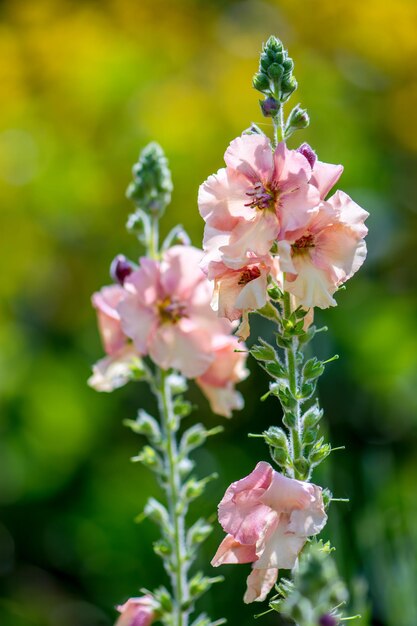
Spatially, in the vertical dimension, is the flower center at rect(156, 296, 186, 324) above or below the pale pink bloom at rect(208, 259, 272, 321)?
above

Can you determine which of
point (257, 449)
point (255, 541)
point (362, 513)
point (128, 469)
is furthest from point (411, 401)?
point (255, 541)

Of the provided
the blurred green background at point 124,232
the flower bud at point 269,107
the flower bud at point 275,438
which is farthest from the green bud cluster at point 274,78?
the blurred green background at point 124,232

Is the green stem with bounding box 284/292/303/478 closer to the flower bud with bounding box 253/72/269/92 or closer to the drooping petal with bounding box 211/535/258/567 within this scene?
the drooping petal with bounding box 211/535/258/567

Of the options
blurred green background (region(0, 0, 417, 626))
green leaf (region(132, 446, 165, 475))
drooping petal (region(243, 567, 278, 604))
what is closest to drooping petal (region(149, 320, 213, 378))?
green leaf (region(132, 446, 165, 475))

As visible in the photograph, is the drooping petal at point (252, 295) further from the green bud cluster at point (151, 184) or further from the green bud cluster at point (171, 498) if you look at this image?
the green bud cluster at point (151, 184)

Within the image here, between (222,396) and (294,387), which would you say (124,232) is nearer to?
(222,396)

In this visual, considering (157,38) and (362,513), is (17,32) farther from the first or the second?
(362,513)

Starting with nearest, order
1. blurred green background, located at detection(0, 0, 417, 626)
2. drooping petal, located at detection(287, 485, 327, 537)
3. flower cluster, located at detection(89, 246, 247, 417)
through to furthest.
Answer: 1. drooping petal, located at detection(287, 485, 327, 537)
2. flower cluster, located at detection(89, 246, 247, 417)
3. blurred green background, located at detection(0, 0, 417, 626)

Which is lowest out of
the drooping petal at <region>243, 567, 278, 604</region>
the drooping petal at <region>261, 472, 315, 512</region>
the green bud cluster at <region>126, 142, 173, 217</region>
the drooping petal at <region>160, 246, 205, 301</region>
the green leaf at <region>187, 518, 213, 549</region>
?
the drooping petal at <region>243, 567, 278, 604</region>
